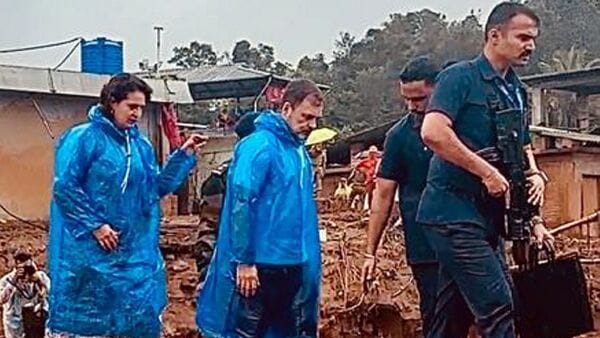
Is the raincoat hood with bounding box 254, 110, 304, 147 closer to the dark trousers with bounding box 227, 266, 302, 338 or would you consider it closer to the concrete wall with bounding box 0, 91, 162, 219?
the dark trousers with bounding box 227, 266, 302, 338

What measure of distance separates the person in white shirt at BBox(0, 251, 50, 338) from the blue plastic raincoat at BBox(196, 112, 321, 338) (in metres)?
3.39

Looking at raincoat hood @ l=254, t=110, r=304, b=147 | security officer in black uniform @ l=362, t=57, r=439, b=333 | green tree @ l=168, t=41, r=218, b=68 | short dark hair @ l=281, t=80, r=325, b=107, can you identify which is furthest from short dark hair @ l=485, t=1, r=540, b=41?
green tree @ l=168, t=41, r=218, b=68

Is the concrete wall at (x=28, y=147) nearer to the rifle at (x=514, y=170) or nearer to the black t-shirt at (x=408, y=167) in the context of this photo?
the black t-shirt at (x=408, y=167)

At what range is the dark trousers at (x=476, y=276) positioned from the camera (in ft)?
15.7

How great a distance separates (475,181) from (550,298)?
3.00 ft

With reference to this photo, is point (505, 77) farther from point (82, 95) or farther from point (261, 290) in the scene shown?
point (82, 95)

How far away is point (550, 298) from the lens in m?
5.47

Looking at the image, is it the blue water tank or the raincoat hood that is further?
the blue water tank

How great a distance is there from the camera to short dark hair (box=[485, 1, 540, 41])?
194 inches

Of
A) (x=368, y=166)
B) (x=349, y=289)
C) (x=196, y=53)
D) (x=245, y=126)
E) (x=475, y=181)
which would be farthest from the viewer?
(x=196, y=53)

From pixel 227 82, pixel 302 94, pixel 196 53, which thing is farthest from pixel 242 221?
pixel 196 53

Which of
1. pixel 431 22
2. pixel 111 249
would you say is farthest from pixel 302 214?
pixel 431 22

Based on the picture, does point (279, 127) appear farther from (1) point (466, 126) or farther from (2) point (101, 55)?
(2) point (101, 55)

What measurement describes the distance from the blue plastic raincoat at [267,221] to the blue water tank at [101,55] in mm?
13734
